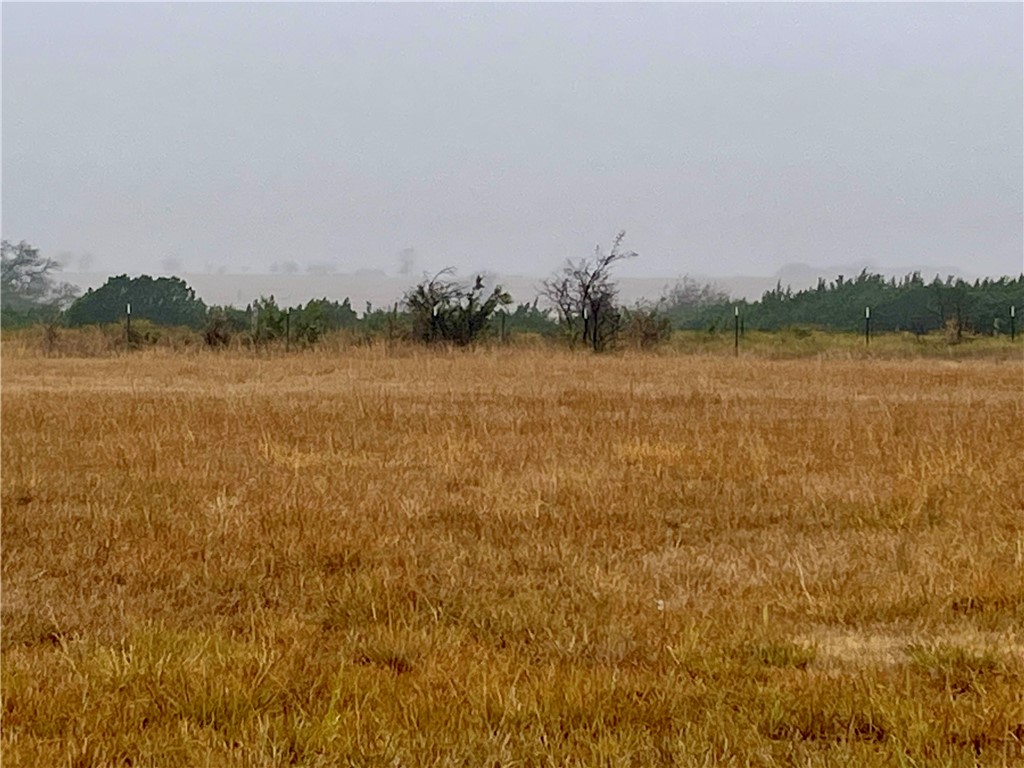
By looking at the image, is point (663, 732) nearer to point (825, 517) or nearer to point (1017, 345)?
point (825, 517)

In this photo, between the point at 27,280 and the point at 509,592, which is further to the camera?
the point at 27,280

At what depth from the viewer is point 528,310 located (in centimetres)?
3822

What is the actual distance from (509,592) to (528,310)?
33.3 metres

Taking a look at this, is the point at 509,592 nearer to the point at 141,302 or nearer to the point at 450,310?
the point at 450,310

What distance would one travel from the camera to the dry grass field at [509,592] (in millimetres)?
3377

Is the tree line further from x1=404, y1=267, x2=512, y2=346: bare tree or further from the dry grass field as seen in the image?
the dry grass field

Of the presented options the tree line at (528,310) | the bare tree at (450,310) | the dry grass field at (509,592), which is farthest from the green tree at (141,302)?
the dry grass field at (509,592)

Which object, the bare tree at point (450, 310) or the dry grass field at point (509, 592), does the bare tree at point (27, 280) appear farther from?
the dry grass field at point (509, 592)

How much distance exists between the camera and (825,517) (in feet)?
22.6

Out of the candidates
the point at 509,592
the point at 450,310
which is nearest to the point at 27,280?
the point at 450,310

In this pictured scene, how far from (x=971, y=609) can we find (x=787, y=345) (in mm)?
26216

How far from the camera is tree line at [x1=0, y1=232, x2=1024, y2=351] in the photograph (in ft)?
93.7

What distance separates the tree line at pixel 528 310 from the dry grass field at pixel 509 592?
17.3 meters

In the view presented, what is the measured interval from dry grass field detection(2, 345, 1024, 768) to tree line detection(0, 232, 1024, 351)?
681 inches
